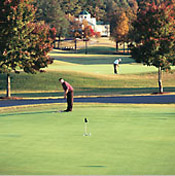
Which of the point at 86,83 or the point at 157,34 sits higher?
the point at 157,34

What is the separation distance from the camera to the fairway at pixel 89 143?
58.3 ft

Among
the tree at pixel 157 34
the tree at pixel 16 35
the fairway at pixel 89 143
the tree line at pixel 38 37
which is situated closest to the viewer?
the fairway at pixel 89 143

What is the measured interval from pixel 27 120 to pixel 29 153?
11.8m

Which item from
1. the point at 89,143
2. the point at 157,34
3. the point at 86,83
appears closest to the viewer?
the point at 89,143

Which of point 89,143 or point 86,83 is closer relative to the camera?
point 89,143

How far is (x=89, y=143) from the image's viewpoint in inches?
904

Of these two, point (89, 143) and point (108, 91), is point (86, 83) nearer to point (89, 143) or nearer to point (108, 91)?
point (108, 91)

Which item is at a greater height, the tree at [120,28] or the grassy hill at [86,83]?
the tree at [120,28]

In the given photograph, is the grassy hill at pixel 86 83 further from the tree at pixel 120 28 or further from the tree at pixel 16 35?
the tree at pixel 120 28

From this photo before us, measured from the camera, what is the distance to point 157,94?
186 feet

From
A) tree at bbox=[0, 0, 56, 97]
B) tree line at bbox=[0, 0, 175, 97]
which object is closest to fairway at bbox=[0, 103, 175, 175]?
tree at bbox=[0, 0, 56, 97]

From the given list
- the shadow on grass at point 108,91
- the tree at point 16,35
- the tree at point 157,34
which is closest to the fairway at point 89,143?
the tree at point 16,35

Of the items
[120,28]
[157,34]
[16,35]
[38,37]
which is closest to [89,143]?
[16,35]

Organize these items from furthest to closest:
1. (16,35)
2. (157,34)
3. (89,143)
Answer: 1. (157,34)
2. (16,35)
3. (89,143)
